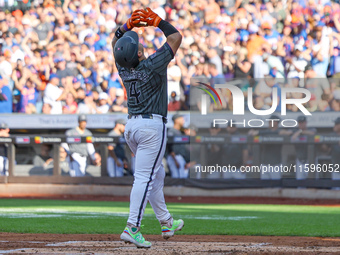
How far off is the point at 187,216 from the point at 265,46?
7370 mm

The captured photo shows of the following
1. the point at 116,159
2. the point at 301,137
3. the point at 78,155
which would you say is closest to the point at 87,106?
the point at 78,155

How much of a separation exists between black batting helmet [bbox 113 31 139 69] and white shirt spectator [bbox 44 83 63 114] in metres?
11.1

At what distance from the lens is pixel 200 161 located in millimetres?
13695

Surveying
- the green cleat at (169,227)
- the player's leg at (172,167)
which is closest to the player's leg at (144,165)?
the green cleat at (169,227)

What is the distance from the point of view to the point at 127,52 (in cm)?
480

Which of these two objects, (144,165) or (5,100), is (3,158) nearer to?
(5,100)

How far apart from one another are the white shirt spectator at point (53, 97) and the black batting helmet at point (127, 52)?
11083mm

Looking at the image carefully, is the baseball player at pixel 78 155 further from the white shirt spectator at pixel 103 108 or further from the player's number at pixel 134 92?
the player's number at pixel 134 92

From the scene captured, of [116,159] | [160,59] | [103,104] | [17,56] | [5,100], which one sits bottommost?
[116,159]

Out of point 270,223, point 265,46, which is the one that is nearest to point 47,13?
point 265,46

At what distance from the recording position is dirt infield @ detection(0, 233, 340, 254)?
4.74 m

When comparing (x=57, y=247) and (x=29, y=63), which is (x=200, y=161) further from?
(x=57, y=247)

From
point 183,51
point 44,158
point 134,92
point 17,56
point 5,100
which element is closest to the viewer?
point 134,92

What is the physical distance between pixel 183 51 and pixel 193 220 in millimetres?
8337
